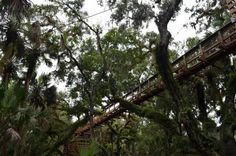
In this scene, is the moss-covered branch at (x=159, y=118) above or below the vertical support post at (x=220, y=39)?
below

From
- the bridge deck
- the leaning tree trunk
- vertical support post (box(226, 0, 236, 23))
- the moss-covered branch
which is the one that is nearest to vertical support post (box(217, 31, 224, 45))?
the bridge deck

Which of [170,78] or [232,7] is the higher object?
[232,7]

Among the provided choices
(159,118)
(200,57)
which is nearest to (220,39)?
(200,57)

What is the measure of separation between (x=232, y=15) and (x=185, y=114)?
12.0ft

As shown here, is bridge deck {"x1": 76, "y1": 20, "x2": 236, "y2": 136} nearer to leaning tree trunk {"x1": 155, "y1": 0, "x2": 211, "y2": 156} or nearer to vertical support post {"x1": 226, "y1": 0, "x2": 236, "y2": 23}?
vertical support post {"x1": 226, "y1": 0, "x2": 236, "y2": 23}

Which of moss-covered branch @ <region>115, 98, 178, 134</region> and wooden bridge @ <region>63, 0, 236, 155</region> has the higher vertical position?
wooden bridge @ <region>63, 0, 236, 155</region>

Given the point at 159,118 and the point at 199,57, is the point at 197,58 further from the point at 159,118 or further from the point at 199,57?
the point at 159,118

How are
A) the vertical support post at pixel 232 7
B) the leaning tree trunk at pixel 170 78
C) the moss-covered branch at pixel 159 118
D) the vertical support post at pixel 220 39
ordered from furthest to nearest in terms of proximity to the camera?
1. the moss-covered branch at pixel 159 118
2. the vertical support post at pixel 232 7
3. the vertical support post at pixel 220 39
4. the leaning tree trunk at pixel 170 78

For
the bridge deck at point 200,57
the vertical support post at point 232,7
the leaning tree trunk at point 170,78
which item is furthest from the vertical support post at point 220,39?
the leaning tree trunk at point 170,78

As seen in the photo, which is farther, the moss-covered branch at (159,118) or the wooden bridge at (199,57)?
the moss-covered branch at (159,118)

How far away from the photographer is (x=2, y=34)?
38.4 feet

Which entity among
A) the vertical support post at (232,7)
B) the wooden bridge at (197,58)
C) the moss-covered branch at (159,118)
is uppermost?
the vertical support post at (232,7)

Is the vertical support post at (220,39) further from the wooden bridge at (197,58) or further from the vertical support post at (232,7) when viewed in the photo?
the vertical support post at (232,7)

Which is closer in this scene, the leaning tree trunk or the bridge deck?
the leaning tree trunk
